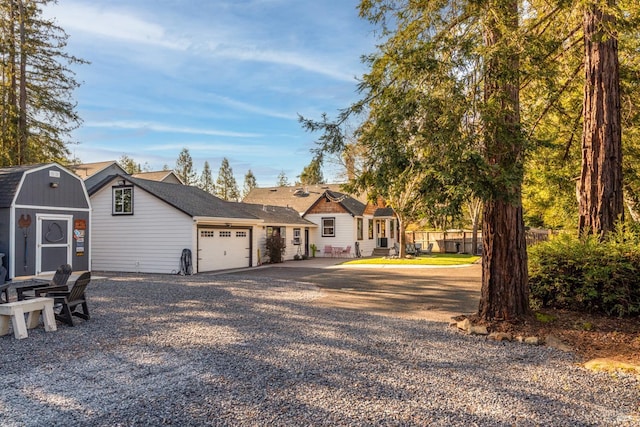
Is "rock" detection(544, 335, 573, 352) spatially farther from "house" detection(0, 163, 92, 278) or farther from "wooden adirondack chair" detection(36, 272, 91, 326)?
"house" detection(0, 163, 92, 278)

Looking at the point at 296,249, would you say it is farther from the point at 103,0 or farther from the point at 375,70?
the point at 375,70

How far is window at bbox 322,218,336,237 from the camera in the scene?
26781 mm

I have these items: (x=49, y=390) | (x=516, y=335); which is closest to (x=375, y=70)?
(x=516, y=335)

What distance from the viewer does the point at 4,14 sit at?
19.6m

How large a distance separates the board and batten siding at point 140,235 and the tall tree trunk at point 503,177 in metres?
12.3

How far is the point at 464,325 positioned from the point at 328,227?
1999cm

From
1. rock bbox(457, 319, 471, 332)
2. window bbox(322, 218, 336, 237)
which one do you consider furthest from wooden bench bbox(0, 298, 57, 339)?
window bbox(322, 218, 336, 237)

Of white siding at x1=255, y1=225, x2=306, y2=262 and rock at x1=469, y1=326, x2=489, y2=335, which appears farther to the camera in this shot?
white siding at x1=255, y1=225, x2=306, y2=262

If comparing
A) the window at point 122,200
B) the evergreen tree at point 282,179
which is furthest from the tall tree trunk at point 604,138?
the evergreen tree at point 282,179

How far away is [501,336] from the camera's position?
258 inches

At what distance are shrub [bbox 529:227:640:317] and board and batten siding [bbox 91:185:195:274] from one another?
12.7m

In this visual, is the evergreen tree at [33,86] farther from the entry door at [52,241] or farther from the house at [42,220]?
the entry door at [52,241]

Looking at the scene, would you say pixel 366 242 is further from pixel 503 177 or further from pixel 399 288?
pixel 503 177

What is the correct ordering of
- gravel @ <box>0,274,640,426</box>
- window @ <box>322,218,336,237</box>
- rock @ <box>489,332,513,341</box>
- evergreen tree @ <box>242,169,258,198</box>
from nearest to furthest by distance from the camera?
gravel @ <box>0,274,640,426</box>
rock @ <box>489,332,513,341</box>
window @ <box>322,218,336,237</box>
evergreen tree @ <box>242,169,258,198</box>
